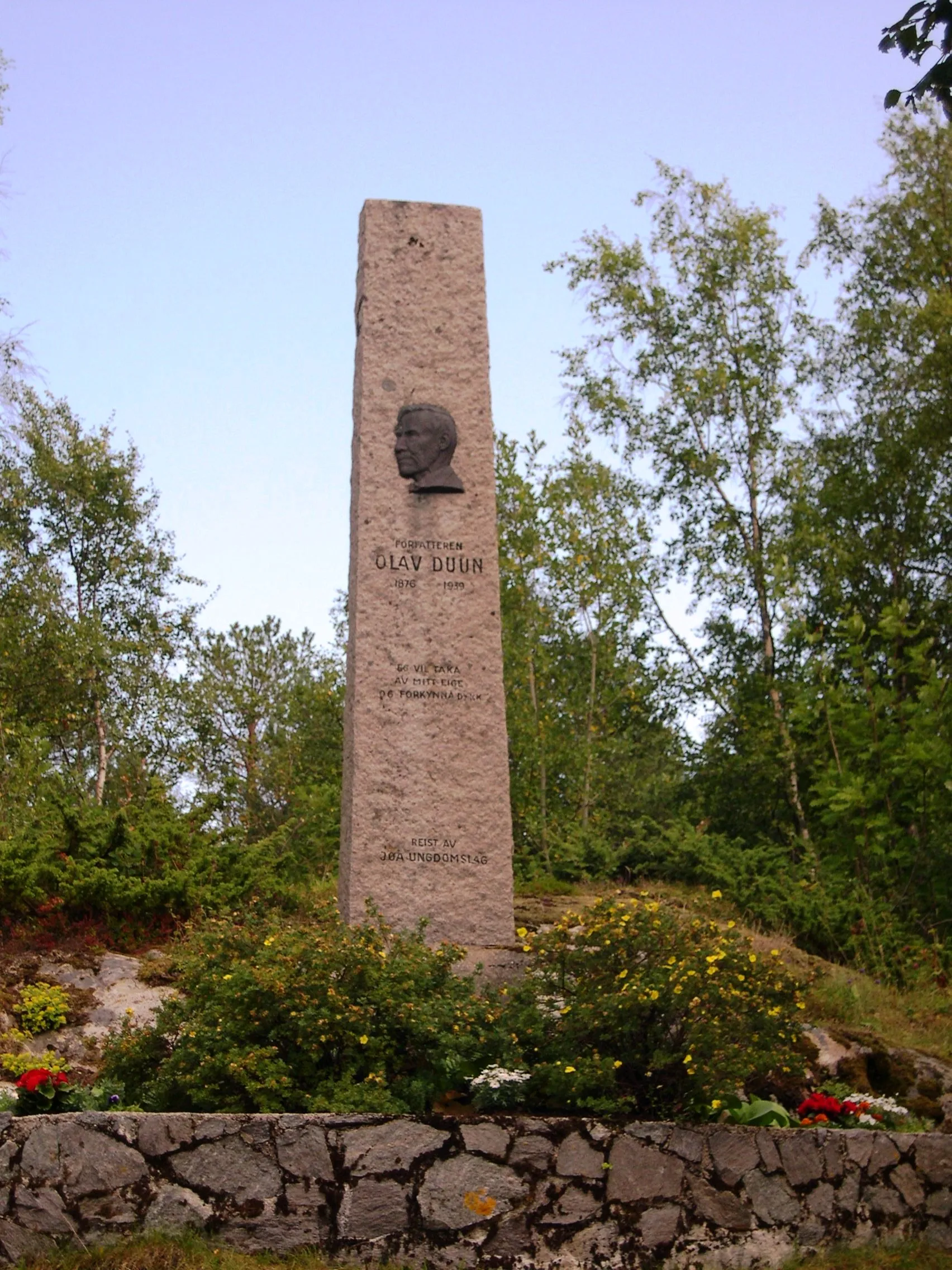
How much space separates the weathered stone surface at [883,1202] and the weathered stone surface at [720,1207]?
0.66m

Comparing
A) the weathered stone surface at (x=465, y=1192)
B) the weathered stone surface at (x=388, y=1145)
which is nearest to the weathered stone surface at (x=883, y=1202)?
the weathered stone surface at (x=465, y=1192)

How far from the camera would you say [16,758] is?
57.9 ft

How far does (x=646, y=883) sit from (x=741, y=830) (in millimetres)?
5242

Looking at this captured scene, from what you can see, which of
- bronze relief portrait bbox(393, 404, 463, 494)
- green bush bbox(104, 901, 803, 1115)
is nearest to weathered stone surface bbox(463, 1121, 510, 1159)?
green bush bbox(104, 901, 803, 1115)

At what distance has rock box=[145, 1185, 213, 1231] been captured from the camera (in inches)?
223

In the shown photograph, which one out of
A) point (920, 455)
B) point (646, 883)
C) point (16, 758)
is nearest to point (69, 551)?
point (16, 758)

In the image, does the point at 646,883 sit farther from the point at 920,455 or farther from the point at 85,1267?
the point at 920,455

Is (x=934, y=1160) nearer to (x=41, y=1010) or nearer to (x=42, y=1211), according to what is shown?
(x=42, y=1211)

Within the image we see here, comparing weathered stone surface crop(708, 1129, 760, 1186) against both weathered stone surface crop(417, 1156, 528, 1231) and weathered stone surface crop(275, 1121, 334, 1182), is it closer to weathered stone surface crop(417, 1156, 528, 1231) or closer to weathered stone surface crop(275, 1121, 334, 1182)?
weathered stone surface crop(417, 1156, 528, 1231)

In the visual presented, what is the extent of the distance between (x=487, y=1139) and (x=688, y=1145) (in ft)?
2.88

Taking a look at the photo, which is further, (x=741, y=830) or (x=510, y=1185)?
(x=741, y=830)

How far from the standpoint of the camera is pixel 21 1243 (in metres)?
5.57

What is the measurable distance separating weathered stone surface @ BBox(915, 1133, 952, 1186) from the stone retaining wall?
78cm

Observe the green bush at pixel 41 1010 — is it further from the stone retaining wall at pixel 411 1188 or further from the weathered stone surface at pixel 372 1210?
the weathered stone surface at pixel 372 1210
